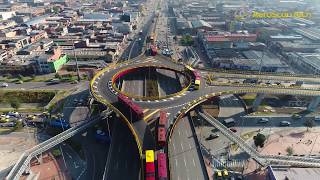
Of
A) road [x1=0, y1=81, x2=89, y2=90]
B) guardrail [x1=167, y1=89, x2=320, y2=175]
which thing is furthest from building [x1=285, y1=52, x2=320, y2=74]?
road [x1=0, y1=81, x2=89, y2=90]

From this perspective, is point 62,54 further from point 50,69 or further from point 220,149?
point 220,149

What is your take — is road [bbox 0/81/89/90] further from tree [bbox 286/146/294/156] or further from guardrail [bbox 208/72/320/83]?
tree [bbox 286/146/294/156]

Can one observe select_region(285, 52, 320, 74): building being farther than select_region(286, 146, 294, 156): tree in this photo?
Yes

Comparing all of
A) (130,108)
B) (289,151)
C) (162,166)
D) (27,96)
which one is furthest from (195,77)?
(27,96)

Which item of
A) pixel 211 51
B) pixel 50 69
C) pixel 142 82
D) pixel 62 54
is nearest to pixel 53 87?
pixel 50 69

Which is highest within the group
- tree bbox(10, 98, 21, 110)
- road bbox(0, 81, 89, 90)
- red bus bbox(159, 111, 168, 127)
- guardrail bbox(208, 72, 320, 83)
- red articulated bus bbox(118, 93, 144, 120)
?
guardrail bbox(208, 72, 320, 83)

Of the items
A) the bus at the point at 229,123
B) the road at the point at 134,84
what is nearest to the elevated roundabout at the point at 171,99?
the road at the point at 134,84
